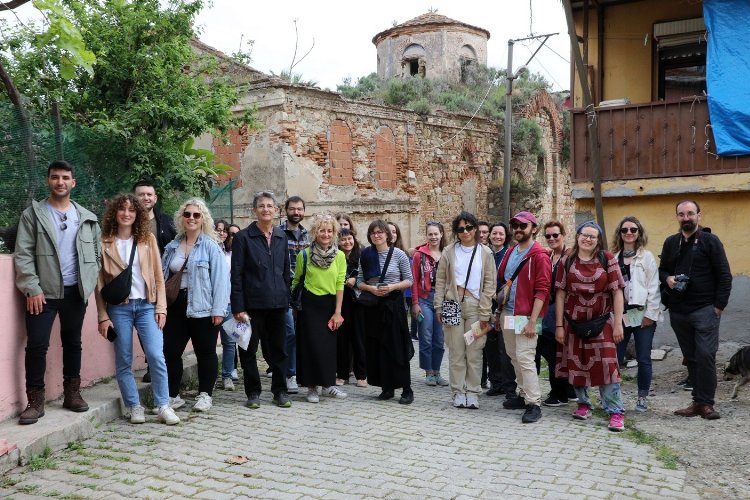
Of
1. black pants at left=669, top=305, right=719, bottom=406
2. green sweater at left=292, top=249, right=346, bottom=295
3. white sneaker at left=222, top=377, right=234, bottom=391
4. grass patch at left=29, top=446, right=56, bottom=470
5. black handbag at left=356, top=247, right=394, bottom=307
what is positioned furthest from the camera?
white sneaker at left=222, top=377, right=234, bottom=391

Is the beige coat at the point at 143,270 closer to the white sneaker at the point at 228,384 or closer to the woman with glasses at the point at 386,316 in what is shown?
the white sneaker at the point at 228,384

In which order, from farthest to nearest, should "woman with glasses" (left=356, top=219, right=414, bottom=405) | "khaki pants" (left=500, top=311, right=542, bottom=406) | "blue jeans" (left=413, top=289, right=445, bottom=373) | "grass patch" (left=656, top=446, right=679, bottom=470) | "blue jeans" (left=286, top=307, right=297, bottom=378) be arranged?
"blue jeans" (left=413, top=289, right=445, bottom=373)
"blue jeans" (left=286, top=307, right=297, bottom=378)
"woman with glasses" (left=356, top=219, right=414, bottom=405)
"khaki pants" (left=500, top=311, right=542, bottom=406)
"grass patch" (left=656, top=446, right=679, bottom=470)

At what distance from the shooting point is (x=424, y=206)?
23000mm

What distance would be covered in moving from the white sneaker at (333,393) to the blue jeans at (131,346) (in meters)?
1.94

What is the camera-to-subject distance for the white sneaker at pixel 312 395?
7.70 metres

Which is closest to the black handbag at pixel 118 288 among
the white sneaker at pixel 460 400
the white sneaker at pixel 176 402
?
the white sneaker at pixel 176 402

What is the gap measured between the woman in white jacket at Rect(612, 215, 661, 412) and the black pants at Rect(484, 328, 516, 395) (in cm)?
126

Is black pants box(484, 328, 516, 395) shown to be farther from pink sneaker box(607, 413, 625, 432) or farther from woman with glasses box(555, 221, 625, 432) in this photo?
pink sneaker box(607, 413, 625, 432)

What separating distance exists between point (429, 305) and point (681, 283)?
2.92 metres

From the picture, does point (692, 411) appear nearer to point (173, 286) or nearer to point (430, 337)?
point (430, 337)

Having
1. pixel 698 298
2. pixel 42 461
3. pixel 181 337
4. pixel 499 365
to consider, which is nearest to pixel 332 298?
pixel 181 337

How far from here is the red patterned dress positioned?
6996 mm

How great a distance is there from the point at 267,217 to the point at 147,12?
15.9 ft

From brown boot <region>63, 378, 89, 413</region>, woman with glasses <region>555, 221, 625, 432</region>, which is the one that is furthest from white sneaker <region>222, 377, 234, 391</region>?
woman with glasses <region>555, 221, 625, 432</region>
